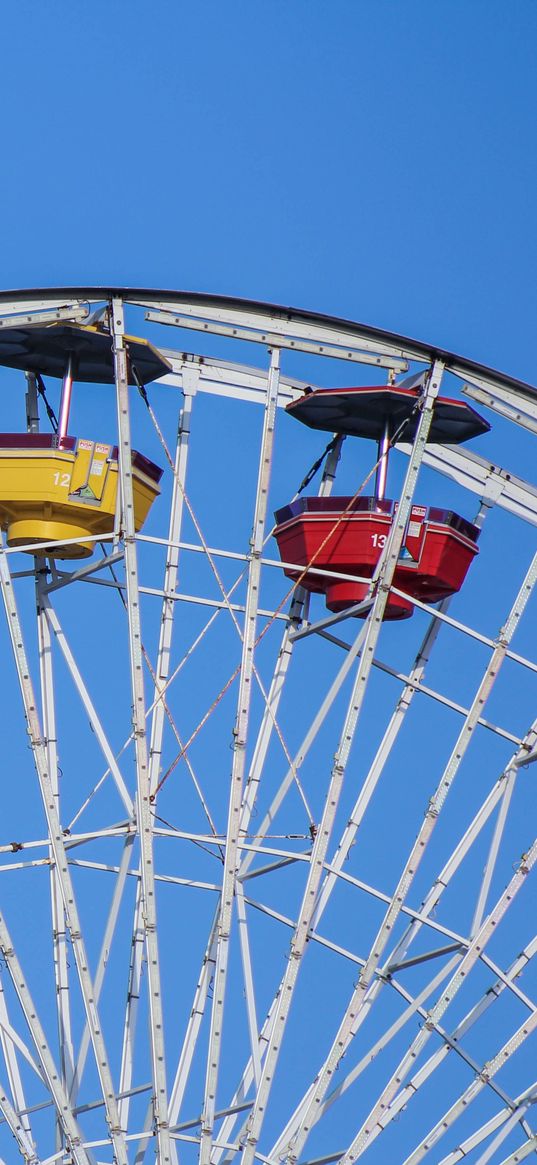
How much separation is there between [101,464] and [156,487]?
1.94 meters

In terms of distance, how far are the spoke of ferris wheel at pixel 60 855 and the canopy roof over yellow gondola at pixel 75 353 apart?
4.59 m

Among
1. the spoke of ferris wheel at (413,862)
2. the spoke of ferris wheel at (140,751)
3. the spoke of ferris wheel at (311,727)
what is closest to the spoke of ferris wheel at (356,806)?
the spoke of ferris wheel at (311,727)

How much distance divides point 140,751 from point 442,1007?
24.6ft

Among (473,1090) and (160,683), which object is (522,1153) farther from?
(160,683)

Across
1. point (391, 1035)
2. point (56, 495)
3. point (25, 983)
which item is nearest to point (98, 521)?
point (56, 495)

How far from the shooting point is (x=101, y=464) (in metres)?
39.7

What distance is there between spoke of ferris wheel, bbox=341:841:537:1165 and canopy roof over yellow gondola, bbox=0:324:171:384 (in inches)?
476

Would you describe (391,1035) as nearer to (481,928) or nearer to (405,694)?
(481,928)

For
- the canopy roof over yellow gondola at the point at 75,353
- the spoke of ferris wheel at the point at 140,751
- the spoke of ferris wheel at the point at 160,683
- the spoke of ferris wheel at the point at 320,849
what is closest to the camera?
the spoke of ferris wheel at the point at 140,751

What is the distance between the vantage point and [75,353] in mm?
40531

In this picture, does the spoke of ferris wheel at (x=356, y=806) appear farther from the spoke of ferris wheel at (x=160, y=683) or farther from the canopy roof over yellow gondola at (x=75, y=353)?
the canopy roof over yellow gondola at (x=75, y=353)

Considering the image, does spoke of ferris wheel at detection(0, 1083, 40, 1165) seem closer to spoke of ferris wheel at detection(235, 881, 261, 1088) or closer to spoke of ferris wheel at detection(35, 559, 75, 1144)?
spoke of ferris wheel at detection(35, 559, 75, 1144)

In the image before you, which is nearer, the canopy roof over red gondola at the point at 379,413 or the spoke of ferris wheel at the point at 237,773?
the spoke of ferris wheel at the point at 237,773

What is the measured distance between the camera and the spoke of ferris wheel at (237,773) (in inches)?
1446
